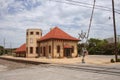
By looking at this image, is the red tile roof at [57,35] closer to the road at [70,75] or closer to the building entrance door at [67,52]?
the building entrance door at [67,52]

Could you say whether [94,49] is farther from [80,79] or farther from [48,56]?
[80,79]

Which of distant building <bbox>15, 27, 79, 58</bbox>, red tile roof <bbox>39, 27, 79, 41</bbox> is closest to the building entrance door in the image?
distant building <bbox>15, 27, 79, 58</bbox>

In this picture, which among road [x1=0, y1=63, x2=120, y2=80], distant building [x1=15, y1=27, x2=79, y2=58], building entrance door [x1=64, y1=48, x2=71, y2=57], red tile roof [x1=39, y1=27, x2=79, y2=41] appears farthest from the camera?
building entrance door [x1=64, y1=48, x2=71, y2=57]

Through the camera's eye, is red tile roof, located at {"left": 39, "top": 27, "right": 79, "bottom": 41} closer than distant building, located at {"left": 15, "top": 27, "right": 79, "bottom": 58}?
No

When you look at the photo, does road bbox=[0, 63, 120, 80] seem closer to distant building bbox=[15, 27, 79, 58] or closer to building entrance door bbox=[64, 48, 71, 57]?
distant building bbox=[15, 27, 79, 58]

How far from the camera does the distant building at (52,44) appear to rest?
156 feet

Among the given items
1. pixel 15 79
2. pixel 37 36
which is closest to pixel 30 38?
pixel 37 36

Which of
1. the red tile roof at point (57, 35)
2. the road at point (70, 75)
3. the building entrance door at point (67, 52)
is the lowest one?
the road at point (70, 75)

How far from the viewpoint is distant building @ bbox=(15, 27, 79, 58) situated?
4741cm

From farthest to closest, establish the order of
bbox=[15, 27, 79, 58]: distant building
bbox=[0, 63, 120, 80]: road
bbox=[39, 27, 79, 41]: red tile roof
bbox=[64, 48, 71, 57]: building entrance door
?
bbox=[64, 48, 71, 57]: building entrance door → bbox=[39, 27, 79, 41]: red tile roof → bbox=[15, 27, 79, 58]: distant building → bbox=[0, 63, 120, 80]: road

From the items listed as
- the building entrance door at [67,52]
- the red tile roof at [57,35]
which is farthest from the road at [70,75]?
the building entrance door at [67,52]

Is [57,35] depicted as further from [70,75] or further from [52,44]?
[70,75]

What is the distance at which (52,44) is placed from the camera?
4688 centimetres

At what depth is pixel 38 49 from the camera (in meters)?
54.9
